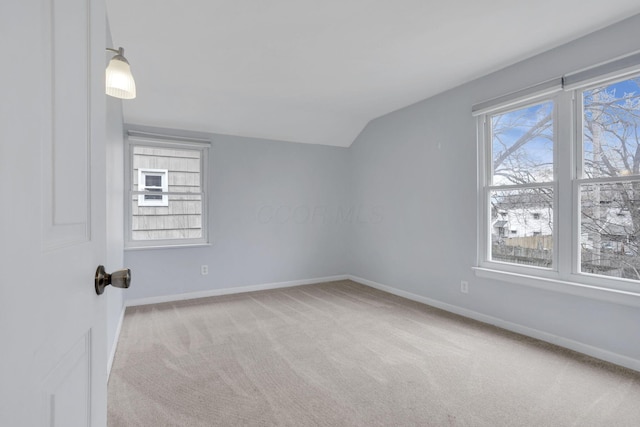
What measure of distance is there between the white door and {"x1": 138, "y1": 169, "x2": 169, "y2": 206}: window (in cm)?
352

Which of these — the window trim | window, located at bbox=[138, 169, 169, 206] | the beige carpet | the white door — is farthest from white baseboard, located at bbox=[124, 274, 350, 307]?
the white door

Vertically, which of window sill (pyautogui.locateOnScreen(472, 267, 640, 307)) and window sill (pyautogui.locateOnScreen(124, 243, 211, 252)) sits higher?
window sill (pyautogui.locateOnScreen(124, 243, 211, 252))

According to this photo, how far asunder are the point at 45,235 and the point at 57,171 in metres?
0.13

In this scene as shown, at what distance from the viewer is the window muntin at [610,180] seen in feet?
7.90

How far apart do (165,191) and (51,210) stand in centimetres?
383

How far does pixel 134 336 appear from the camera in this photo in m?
2.96

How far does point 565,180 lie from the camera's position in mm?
2729

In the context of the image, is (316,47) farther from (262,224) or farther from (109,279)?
(262,224)

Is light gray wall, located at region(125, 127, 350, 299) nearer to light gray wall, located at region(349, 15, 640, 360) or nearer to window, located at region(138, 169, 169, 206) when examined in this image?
light gray wall, located at region(349, 15, 640, 360)

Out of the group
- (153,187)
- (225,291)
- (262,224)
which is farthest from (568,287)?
(153,187)

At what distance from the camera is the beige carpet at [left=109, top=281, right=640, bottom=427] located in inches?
72.2

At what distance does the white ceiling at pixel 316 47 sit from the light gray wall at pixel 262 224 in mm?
705

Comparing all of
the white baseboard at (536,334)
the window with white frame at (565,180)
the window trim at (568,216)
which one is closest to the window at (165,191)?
the white baseboard at (536,334)

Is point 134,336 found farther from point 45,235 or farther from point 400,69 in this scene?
point 400,69
